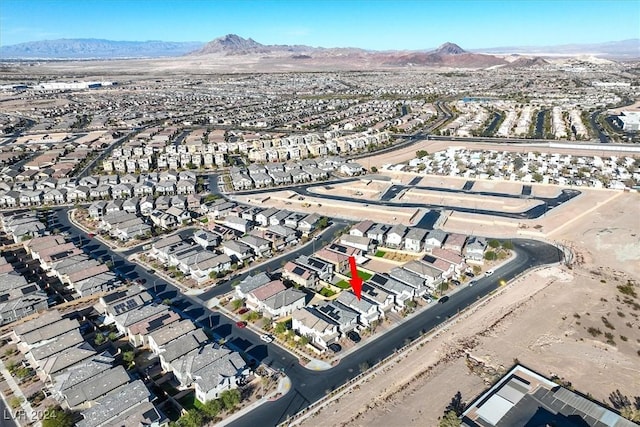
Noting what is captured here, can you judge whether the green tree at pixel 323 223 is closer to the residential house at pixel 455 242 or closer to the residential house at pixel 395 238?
the residential house at pixel 395 238

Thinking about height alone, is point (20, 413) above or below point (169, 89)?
below

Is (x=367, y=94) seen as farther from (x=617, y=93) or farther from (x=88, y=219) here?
(x=88, y=219)

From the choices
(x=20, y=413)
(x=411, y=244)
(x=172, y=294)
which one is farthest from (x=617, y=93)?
(x=20, y=413)

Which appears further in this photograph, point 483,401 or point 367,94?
point 367,94

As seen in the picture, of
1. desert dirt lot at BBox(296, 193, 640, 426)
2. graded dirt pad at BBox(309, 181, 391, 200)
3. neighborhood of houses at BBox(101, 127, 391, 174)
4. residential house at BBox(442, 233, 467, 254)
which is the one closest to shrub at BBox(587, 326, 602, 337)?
desert dirt lot at BBox(296, 193, 640, 426)

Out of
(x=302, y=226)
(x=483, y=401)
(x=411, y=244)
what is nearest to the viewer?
(x=483, y=401)

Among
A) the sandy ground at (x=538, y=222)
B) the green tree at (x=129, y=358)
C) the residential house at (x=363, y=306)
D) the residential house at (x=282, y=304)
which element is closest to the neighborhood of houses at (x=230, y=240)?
the residential house at (x=282, y=304)

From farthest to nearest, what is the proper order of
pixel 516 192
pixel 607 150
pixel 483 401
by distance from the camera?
pixel 607 150 < pixel 516 192 < pixel 483 401
